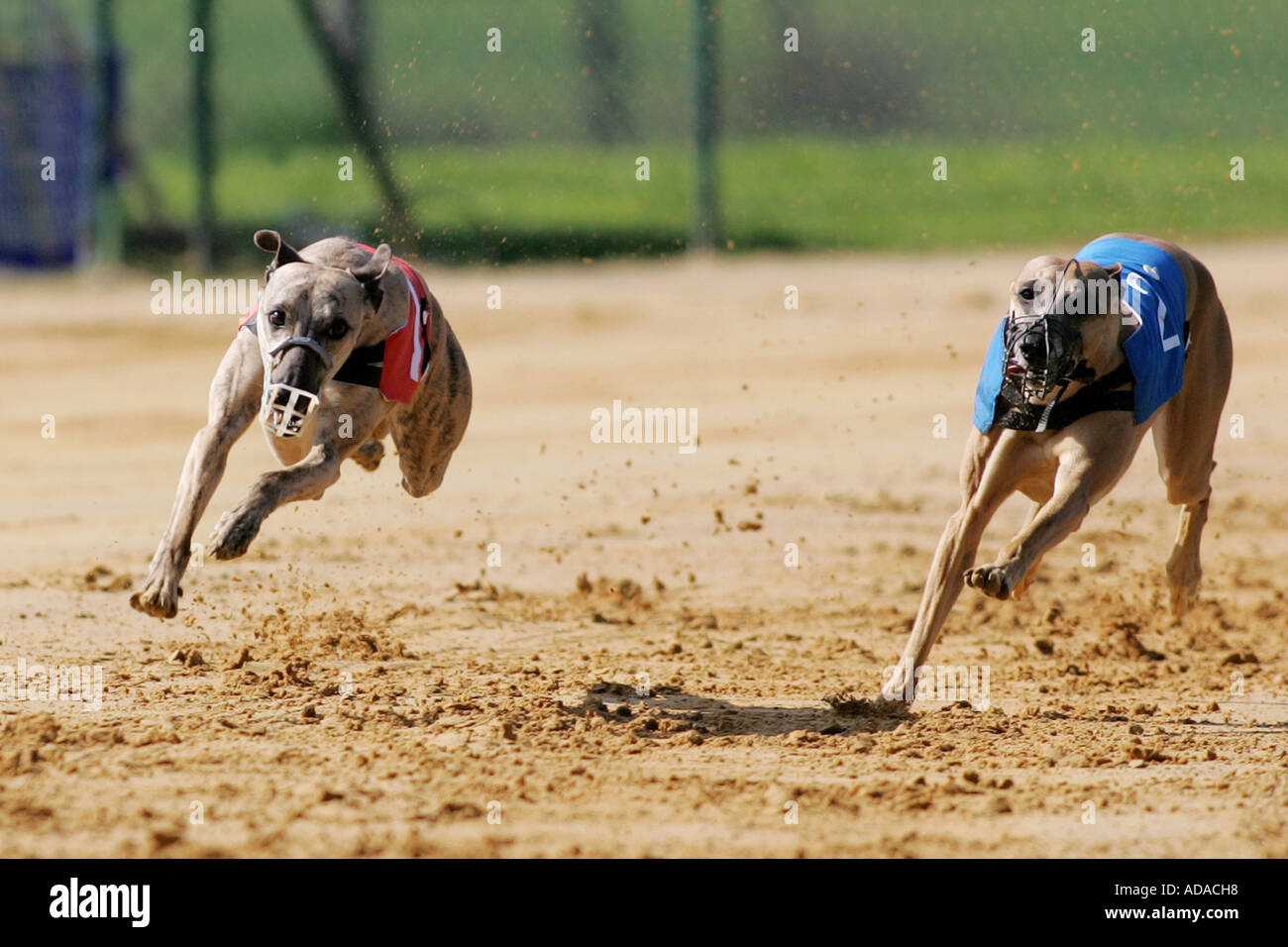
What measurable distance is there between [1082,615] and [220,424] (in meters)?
3.59

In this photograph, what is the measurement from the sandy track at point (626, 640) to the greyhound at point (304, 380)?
0.64 metres

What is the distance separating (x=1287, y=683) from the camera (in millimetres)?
5660

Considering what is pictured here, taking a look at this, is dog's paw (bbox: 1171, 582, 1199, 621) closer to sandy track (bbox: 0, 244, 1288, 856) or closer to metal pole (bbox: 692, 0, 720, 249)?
sandy track (bbox: 0, 244, 1288, 856)

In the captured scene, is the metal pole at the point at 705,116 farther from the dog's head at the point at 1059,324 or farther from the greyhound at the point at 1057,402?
the dog's head at the point at 1059,324

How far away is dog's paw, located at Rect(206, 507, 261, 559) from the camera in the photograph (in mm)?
4484

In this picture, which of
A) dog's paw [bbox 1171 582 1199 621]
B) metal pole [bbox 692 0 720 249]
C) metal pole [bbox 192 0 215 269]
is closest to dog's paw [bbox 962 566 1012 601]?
dog's paw [bbox 1171 582 1199 621]

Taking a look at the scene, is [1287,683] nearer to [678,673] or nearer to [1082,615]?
[1082,615]

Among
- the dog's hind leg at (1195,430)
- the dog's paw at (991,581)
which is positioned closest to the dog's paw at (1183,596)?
the dog's hind leg at (1195,430)

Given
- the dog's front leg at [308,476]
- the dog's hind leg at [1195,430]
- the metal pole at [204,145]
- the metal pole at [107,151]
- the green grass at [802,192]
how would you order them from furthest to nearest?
the green grass at [802,192] < the metal pole at [107,151] < the metal pole at [204,145] < the dog's hind leg at [1195,430] < the dog's front leg at [308,476]

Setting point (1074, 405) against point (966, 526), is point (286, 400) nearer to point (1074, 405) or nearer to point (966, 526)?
point (966, 526)

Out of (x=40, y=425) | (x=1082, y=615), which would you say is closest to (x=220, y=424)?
(x=1082, y=615)

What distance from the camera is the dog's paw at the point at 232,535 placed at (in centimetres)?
448

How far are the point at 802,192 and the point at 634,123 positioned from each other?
1868 millimetres

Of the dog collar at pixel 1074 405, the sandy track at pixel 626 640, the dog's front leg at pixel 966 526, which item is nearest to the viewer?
the sandy track at pixel 626 640
